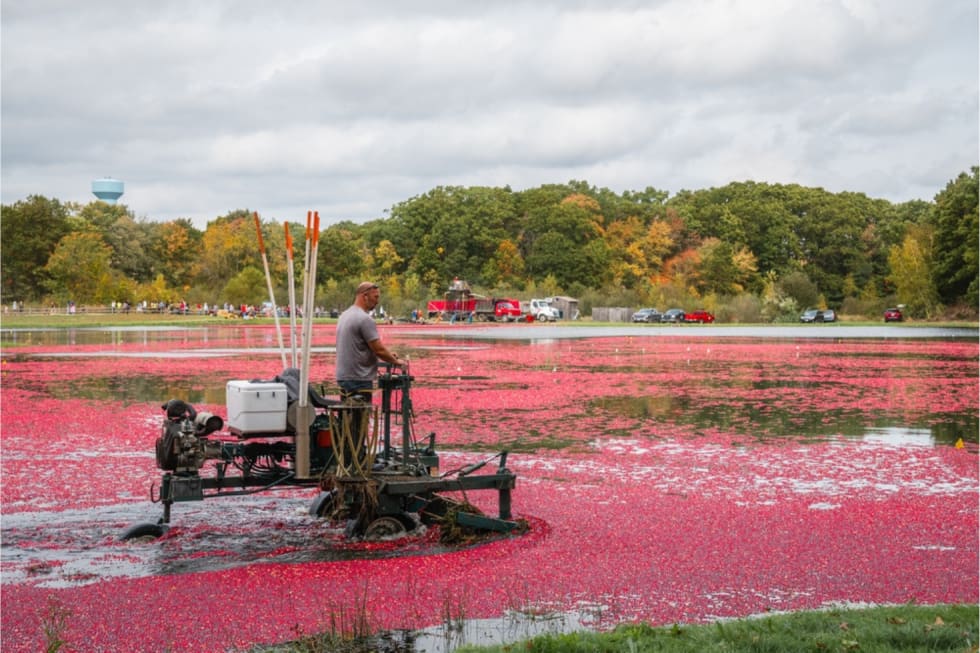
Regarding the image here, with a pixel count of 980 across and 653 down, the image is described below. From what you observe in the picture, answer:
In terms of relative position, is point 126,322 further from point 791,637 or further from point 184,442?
point 791,637

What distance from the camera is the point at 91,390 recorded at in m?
26.8

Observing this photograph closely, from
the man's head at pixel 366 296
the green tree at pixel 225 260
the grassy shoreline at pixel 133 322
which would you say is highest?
the green tree at pixel 225 260

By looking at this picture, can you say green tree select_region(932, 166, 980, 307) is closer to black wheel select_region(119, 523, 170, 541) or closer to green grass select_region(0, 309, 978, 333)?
green grass select_region(0, 309, 978, 333)

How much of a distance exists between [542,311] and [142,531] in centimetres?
9634

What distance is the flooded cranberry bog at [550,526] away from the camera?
852 cm

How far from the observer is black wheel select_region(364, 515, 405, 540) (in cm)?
1084

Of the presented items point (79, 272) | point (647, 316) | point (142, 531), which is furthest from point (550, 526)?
point (79, 272)

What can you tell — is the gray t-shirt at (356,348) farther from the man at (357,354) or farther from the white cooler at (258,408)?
the white cooler at (258,408)

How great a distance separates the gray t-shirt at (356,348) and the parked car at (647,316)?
301ft

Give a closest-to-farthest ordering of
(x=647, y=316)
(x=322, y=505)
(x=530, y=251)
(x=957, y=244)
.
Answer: (x=322, y=505), (x=957, y=244), (x=647, y=316), (x=530, y=251)

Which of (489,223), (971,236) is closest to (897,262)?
(971,236)

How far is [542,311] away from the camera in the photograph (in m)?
107

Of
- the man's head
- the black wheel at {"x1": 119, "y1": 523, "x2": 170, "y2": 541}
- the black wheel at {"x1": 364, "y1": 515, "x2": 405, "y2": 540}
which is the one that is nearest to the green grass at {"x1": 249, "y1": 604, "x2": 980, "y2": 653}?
the black wheel at {"x1": 364, "y1": 515, "x2": 405, "y2": 540}

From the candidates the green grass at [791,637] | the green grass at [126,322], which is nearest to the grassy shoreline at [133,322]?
the green grass at [126,322]
